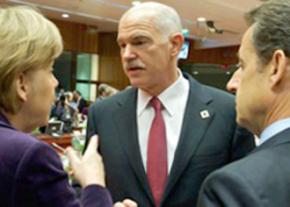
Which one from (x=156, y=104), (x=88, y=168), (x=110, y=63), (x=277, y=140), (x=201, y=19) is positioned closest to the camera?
(x=277, y=140)

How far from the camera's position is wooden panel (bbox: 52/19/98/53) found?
13.9m

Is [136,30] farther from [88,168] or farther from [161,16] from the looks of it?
[88,168]

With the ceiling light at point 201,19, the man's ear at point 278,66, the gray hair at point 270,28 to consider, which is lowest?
the ceiling light at point 201,19

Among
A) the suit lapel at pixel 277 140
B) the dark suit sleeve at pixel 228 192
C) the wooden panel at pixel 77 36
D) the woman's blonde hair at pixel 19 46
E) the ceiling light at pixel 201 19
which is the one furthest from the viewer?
the wooden panel at pixel 77 36

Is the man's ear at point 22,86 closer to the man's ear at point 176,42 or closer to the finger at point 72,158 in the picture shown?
the finger at point 72,158

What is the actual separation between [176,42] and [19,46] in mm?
1044

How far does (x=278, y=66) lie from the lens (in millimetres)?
1100

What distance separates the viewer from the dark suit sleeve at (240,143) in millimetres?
1949

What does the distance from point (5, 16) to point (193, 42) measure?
16230mm

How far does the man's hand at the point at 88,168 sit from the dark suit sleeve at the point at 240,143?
66 cm

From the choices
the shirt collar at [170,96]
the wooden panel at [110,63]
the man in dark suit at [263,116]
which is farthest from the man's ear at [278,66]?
the wooden panel at [110,63]

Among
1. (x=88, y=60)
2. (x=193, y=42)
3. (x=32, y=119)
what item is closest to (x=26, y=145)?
(x=32, y=119)

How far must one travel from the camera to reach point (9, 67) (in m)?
1.22

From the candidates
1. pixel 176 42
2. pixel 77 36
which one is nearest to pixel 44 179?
pixel 176 42
